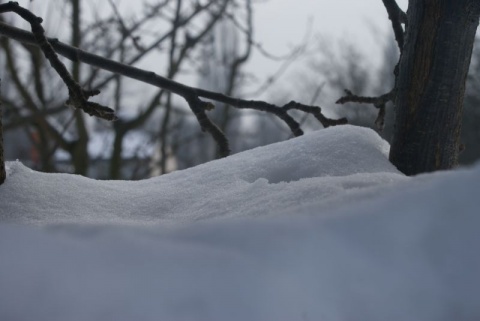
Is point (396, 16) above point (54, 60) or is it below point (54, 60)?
above

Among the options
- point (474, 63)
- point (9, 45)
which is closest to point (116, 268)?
point (9, 45)

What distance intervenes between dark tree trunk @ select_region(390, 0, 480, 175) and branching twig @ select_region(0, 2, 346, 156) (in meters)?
0.47

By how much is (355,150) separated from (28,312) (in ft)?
2.72

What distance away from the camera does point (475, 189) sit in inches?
26.5

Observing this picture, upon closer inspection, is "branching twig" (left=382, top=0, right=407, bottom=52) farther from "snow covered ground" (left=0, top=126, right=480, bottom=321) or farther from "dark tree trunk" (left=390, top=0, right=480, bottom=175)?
"snow covered ground" (left=0, top=126, right=480, bottom=321)

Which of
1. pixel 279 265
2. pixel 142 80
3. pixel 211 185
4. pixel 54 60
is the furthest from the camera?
pixel 142 80

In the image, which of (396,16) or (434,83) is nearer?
(434,83)

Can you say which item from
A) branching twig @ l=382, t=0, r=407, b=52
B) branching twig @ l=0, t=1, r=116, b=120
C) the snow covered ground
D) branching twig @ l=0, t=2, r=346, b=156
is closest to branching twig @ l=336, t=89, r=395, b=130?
branching twig @ l=0, t=2, r=346, b=156

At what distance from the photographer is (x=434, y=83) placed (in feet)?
4.25

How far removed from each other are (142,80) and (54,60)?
396 millimetres

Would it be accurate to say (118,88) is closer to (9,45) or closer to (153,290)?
(9,45)

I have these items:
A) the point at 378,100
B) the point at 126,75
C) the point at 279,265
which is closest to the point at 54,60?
the point at 126,75

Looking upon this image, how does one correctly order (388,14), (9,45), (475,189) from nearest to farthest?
(475,189) < (388,14) < (9,45)

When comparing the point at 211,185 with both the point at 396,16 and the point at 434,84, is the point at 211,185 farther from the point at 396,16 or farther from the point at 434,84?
the point at 396,16
